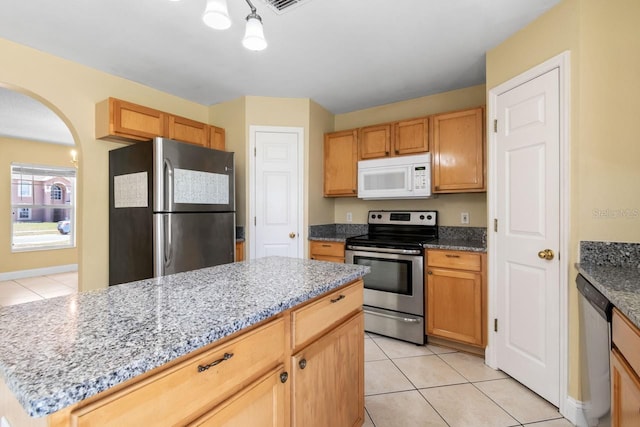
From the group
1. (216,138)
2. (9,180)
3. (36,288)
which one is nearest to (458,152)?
(216,138)

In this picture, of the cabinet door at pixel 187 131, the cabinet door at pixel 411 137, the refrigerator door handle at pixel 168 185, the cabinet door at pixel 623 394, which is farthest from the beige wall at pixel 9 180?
the cabinet door at pixel 623 394

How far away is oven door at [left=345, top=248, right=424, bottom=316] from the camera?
263 cm

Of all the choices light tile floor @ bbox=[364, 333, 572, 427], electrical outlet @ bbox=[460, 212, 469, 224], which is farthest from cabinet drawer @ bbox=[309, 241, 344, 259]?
electrical outlet @ bbox=[460, 212, 469, 224]

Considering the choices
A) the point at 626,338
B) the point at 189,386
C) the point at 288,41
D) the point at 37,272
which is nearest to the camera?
the point at 189,386

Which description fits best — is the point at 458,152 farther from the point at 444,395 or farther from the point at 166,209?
the point at 166,209

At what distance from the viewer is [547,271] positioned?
71.7 inches

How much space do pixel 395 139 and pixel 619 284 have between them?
2.20 meters

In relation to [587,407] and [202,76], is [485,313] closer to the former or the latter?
[587,407]

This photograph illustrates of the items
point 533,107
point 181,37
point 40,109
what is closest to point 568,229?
point 533,107

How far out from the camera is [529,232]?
1.94 meters

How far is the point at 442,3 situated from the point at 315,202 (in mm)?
2121

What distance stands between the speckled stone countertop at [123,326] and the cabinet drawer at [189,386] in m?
0.05

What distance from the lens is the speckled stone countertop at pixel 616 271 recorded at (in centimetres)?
103

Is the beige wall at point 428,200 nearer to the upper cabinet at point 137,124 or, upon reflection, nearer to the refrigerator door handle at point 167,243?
the upper cabinet at point 137,124
